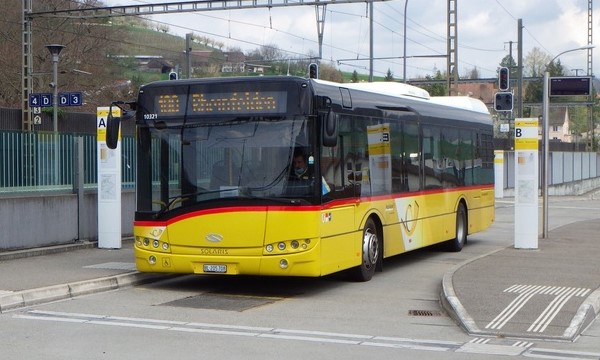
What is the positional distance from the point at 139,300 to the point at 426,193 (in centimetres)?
705

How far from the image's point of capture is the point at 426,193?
18.6 metres

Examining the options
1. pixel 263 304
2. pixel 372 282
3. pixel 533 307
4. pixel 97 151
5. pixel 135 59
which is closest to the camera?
pixel 533 307

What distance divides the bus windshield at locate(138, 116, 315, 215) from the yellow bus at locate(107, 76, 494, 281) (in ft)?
0.05

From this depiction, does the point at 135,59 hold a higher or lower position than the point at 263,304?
higher

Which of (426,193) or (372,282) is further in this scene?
(426,193)

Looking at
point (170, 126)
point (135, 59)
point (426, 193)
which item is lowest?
point (426, 193)

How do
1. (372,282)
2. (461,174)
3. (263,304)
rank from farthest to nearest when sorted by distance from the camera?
(461,174) < (372,282) < (263,304)

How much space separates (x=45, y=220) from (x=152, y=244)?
5085 mm

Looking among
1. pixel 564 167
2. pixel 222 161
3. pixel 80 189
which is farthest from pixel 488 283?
pixel 564 167

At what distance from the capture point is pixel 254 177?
13.6 metres

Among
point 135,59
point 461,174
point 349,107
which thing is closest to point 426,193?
point 461,174

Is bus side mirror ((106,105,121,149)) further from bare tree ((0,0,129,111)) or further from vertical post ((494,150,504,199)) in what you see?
vertical post ((494,150,504,199))

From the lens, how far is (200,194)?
1384 cm

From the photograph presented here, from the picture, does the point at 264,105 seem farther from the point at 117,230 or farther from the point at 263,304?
the point at 117,230
